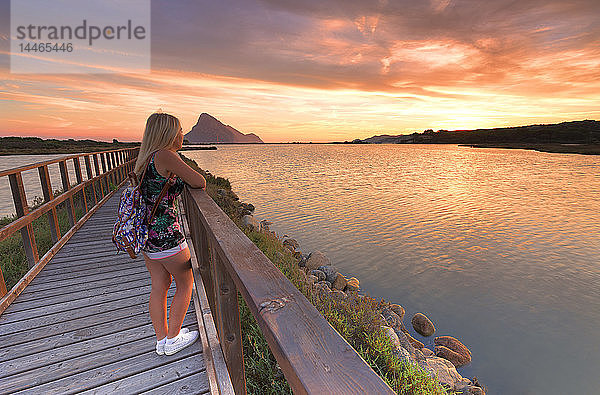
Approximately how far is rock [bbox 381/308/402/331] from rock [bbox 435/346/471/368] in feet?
3.03

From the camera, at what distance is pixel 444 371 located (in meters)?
5.50

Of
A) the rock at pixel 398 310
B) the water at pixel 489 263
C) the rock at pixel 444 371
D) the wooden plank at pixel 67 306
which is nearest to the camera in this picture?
Result: the wooden plank at pixel 67 306

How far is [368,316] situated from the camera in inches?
211

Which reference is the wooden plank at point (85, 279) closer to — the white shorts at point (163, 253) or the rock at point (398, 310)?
the white shorts at point (163, 253)

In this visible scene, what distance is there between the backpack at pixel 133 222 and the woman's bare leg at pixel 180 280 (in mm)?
248

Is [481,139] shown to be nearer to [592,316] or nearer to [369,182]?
[369,182]

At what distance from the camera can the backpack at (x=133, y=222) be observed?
2182 mm

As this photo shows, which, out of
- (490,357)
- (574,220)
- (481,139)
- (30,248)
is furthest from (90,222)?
(481,139)

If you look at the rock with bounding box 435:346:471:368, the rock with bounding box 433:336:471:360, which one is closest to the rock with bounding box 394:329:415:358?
the rock with bounding box 435:346:471:368

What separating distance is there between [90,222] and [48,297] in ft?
12.5

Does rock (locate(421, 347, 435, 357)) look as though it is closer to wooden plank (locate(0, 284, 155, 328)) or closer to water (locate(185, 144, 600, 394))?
water (locate(185, 144, 600, 394))

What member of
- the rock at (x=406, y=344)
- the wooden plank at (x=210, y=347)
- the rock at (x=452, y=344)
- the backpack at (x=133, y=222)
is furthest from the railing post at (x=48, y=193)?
the rock at (x=452, y=344)

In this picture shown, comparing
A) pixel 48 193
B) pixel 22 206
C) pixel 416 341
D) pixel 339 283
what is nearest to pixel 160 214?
pixel 22 206

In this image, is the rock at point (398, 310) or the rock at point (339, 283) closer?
the rock at point (398, 310)
